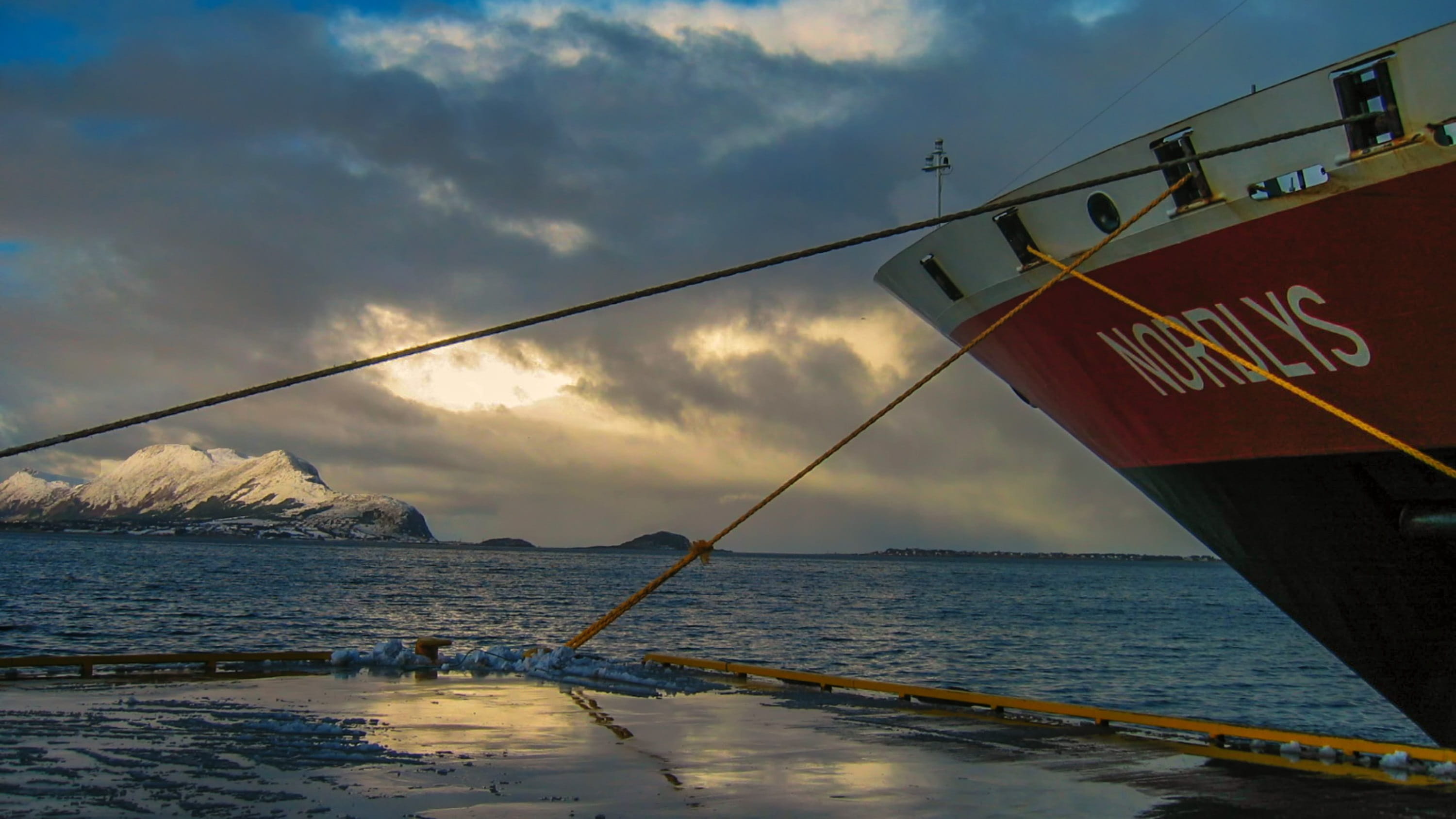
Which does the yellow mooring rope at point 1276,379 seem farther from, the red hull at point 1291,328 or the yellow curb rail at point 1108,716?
the yellow curb rail at point 1108,716

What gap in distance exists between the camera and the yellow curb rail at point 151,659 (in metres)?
14.0

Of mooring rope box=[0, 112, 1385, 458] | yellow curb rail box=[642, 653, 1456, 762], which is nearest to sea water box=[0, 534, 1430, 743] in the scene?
yellow curb rail box=[642, 653, 1456, 762]

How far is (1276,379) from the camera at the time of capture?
8117mm

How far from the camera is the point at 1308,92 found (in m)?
8.26

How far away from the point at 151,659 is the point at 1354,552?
16.1 m

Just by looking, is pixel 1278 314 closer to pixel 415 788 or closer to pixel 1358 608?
pixel 1358 608

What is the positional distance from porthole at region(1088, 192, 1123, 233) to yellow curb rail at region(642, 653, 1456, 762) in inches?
216

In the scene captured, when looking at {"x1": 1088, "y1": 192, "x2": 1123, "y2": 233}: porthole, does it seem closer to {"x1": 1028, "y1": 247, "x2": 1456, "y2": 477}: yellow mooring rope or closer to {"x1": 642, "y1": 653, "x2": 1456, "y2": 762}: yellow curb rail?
{"x1": 1028, "y1": 247, "x2": 1456, "y2": 477}: yellow mooring rope

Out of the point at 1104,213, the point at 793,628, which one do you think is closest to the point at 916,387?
the point at 1104,213

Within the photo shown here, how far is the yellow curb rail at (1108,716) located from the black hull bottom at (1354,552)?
0.93 meters

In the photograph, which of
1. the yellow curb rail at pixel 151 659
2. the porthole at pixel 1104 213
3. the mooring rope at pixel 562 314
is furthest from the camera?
the yellow curb rail at pixel 151 659

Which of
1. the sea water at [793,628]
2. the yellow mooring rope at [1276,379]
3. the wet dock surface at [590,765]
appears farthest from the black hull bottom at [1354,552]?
the sea water at [793,628]

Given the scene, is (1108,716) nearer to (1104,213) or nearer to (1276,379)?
(1276,379)

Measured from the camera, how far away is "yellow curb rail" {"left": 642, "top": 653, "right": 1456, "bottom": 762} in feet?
31.2
